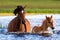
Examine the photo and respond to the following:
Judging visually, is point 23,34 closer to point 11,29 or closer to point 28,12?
point 11,29

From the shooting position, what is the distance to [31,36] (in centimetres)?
780

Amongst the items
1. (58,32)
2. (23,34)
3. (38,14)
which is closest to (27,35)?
(23,34)

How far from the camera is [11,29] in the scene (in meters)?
7.90

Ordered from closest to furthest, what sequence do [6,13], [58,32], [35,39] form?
[35,39] < [58,32] < [6,13]

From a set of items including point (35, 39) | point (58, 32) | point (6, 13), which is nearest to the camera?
point (35, 39)

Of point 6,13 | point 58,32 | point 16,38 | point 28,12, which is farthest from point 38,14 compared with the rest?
point 16,38

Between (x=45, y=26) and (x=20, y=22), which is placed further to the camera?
(x=45, y=26)

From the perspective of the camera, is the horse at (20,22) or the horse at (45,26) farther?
the horse at (45,26)

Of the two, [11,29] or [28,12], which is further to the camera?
[28,12]

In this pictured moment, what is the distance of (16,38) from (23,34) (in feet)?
0.74

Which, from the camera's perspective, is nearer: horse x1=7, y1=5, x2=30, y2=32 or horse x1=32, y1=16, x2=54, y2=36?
horse x1=7, y1=5, x2=30, y2=32

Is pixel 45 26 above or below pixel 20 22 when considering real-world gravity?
below

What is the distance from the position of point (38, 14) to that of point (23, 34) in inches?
256

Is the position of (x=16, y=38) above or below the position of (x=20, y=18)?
below
